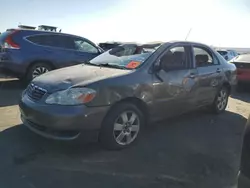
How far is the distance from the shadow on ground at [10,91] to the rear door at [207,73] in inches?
154

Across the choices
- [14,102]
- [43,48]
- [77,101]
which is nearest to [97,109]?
[77,101]

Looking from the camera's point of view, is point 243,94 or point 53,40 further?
point 243,94

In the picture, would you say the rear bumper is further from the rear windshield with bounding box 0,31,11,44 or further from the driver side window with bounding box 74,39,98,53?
the driver side window with bounding box 74,39,98,53

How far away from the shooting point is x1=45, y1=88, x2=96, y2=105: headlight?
3908 millimetres

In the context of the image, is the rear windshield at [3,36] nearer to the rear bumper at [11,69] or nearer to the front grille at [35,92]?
the rear bumper at [11,69]

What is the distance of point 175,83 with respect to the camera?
4.98 m

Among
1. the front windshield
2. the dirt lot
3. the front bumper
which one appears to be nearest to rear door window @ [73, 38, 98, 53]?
the front windshield

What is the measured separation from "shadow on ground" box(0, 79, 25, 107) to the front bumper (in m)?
2.95

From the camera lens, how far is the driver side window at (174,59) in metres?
4.94

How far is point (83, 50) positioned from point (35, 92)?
17.7ft

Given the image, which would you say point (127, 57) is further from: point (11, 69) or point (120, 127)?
point (11, 69)

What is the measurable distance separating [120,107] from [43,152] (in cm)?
117

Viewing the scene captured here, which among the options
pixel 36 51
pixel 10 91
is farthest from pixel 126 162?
pixel 36 51

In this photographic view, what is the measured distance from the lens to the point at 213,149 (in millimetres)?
4586
